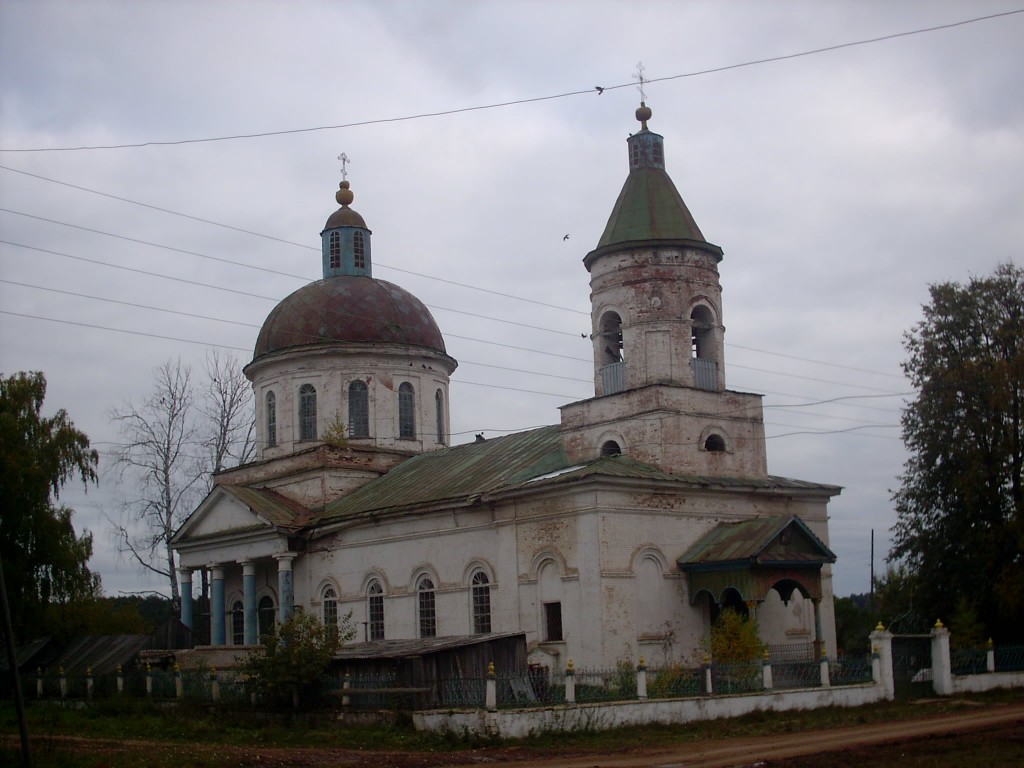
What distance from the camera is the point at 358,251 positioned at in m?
38.5

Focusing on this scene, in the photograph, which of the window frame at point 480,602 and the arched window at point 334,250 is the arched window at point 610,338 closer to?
the window frame at point 480,602

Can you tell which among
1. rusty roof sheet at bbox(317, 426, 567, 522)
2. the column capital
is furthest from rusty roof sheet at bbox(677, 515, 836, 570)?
the column capital

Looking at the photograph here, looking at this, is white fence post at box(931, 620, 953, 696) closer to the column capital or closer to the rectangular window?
the rectangular window

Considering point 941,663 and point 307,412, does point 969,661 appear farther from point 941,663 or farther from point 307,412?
point 307,412

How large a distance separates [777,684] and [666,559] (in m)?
3.74

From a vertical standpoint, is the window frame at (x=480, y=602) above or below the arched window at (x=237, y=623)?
above

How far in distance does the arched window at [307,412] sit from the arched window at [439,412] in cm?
371

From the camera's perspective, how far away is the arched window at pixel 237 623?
3450 centimetres

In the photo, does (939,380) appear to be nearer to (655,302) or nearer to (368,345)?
(655,302)

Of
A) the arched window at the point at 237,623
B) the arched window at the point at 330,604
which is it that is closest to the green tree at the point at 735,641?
the arched window at the point at 330,604

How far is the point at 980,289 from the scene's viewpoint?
3050cm

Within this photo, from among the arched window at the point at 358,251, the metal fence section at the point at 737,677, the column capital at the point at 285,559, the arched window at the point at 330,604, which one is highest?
the arched window at the point at 358,251

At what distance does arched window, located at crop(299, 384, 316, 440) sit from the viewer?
35469mm

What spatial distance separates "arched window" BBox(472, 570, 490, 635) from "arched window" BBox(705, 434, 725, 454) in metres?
5.69
